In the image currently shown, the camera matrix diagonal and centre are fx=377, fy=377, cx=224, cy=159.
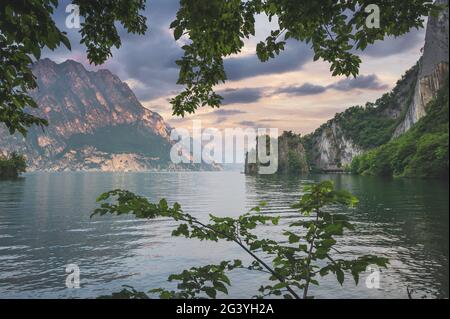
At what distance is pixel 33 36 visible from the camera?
4613mm

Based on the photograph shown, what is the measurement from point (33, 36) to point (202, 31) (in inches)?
122

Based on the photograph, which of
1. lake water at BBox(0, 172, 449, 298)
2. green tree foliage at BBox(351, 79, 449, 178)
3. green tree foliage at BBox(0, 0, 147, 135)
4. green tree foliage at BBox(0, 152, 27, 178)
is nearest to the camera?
green tree foliage at BBox(0, 0, 147, 135)

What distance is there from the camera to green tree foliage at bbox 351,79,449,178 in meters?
90.1

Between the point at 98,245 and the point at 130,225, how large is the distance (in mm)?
9018

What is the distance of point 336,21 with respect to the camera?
6.36 metres

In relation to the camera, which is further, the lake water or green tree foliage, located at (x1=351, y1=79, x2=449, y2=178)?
green tree foliage, located at (x1=351, y1=79, x2=449, y2=178)

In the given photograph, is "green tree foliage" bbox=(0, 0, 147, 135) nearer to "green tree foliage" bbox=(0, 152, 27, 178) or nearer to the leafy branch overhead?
the leafy branch overhead

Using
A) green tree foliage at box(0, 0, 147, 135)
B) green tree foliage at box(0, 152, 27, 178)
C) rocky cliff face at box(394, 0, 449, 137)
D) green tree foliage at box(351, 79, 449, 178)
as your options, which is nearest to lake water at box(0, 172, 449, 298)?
green tree foliage at box(0, 0, 147, 135)

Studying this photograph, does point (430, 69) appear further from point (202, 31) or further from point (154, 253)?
point (202, 31)

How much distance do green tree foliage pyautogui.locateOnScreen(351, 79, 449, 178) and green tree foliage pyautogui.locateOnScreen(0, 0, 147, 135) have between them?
72.6 meters

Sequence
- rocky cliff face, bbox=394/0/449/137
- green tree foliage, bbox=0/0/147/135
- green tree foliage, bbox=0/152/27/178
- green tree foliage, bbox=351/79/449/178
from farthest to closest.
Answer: rocky cliff face, bbox=394/0/449/137
green tree foliage, bbox=0/152/27/178
green tree foliage, bbox=351/79/449/178
green tree foliage, bbox=0/0/147/135

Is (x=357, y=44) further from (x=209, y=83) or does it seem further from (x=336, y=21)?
(x=209, y=83)

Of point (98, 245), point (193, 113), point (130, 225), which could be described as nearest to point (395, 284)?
point (193, 113)

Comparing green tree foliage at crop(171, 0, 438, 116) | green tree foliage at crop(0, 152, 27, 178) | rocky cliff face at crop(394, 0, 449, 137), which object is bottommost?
green tree foliage at crop(0, 152, 27, 178)
